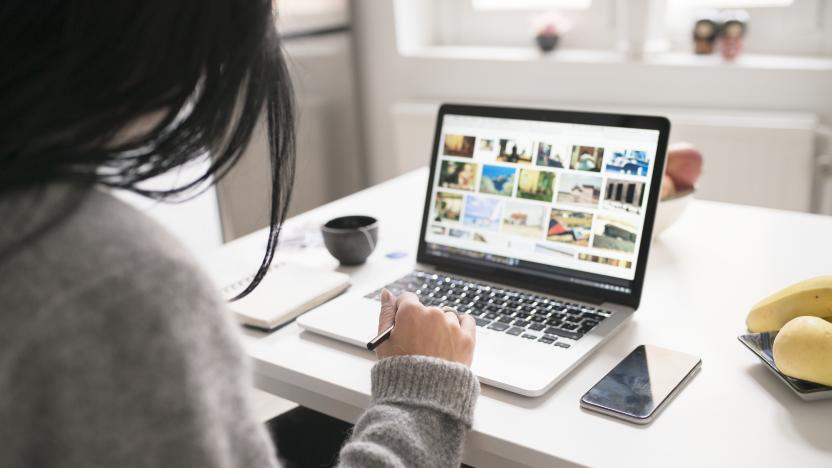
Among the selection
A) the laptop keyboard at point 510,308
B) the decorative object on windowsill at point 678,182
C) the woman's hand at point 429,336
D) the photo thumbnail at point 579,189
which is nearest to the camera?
the woman's hand at point 429,336

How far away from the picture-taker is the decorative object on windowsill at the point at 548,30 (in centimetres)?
247

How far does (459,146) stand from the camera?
3.91 ft

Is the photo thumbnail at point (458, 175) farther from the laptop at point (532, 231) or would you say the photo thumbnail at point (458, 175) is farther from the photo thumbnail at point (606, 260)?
the photo thumbnail at point (606, 260)

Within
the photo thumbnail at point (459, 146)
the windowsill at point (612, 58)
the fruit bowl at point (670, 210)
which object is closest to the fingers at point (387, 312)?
the photo thumbnail at point (459, 146)

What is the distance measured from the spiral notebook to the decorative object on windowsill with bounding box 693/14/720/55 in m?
1.60

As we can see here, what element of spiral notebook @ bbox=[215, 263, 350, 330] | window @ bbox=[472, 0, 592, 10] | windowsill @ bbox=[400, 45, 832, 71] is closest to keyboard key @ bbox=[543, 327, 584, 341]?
spiral notebook @ bbox=[215, 263, 350, 330]

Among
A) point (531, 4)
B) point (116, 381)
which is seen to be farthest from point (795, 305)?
point (531, 4)

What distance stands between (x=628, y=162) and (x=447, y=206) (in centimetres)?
28

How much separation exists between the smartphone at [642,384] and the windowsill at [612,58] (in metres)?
1.52

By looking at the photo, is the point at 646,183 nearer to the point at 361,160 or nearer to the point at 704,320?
the point at 704,320

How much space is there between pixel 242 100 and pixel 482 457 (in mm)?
429

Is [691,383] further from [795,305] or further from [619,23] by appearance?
[619,23]

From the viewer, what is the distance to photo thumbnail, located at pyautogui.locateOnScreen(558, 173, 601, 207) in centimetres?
107

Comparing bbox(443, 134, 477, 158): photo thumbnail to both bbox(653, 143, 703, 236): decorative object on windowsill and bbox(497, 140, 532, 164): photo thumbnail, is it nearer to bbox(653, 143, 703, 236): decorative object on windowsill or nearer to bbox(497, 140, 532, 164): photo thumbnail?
bbox(497, 140, 532, 164): photo thumbnail
